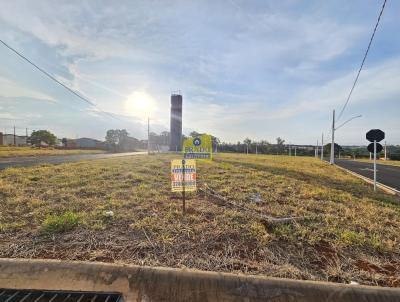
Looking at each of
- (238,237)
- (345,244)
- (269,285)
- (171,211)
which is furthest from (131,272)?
(345,244)

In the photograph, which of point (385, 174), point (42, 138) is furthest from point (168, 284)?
point (42, 138)

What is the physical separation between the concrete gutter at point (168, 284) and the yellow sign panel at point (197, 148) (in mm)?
2739

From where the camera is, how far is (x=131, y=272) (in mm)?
2752

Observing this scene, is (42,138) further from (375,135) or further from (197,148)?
(375,135)

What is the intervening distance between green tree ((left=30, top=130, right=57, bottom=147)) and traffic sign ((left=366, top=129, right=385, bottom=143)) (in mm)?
70419

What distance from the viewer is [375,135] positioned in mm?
8672

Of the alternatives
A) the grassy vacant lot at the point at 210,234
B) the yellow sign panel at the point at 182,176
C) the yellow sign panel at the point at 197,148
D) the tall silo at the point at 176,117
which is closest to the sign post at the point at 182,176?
the yellow sign panel at the point at 182,176

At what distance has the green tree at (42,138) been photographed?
63.3 meters

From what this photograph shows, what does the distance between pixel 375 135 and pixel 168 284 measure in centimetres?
906

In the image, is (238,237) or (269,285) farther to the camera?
(238,237)

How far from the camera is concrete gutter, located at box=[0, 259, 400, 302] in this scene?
2479 mm

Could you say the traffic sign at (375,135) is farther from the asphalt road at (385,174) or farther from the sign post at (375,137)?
the asphalt road at (385,174)

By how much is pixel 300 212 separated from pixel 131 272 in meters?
3.85

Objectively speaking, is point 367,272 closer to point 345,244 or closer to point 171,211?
point 345,244
